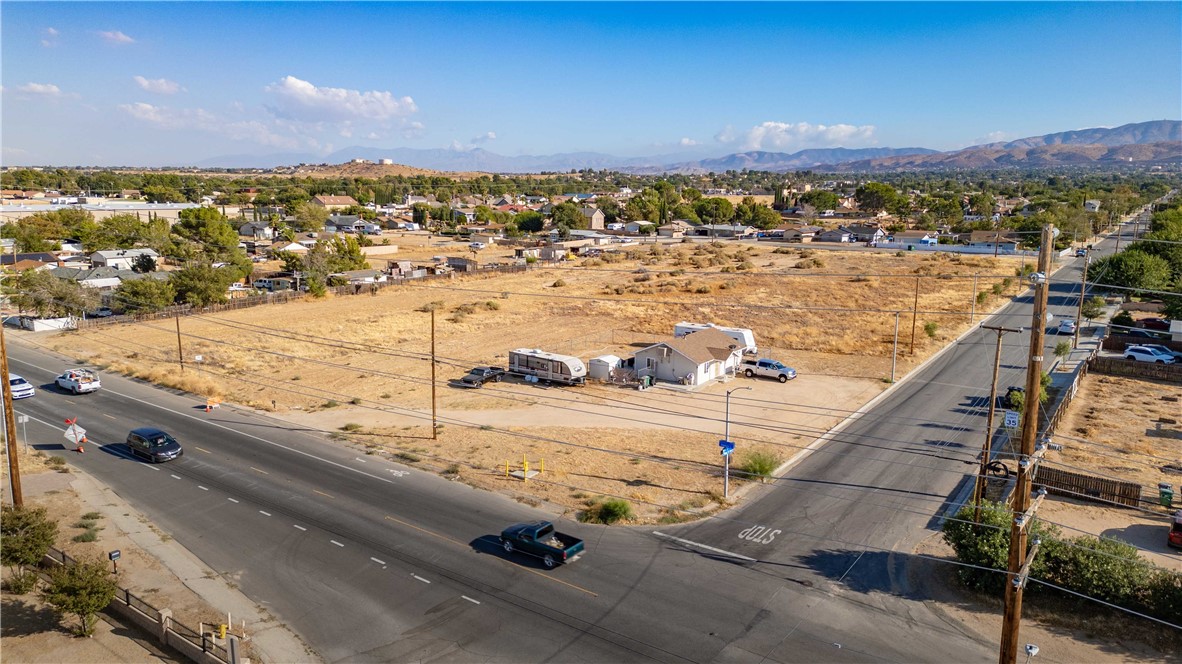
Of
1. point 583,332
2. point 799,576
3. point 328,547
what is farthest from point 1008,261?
point 328,547

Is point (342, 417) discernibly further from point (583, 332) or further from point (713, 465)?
point (583, 332)

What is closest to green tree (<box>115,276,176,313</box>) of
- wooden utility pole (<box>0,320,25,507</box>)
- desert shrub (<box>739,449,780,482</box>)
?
wooden utility pole (<box>0,320,25,507</box>)

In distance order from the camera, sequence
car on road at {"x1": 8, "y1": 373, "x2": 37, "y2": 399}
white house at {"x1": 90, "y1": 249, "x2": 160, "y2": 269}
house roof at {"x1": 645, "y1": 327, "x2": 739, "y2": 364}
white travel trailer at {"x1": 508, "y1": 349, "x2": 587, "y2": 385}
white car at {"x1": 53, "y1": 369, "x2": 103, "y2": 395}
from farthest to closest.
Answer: white house at {"x1": 90, "y1": 249, "x2": 160, "y2": 269}
white travel trailer at {"x1": 508, "y1": 349, "x2": 587, "y2": 385}
house roof at {"x1": 645, "y1": 327, "x2": 739, "y2": 364}
white car at {"x1": 53, "y1": 369, "x2": 103, "y2": 395}
car on road at {"x1": 8, "y1": 373, "x2": 37, "y2": 399}

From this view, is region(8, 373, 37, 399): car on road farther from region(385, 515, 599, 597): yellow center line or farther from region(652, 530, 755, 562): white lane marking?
region(652, 530, 755, 562): white lane marking

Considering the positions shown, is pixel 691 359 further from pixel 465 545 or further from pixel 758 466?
pixel 465 545

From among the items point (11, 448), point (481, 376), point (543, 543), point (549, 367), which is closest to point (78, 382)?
point (11, 448)

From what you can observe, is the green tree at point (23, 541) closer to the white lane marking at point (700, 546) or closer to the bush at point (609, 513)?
the bush at point (609, 513)
